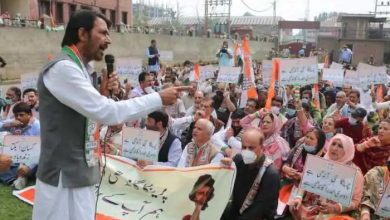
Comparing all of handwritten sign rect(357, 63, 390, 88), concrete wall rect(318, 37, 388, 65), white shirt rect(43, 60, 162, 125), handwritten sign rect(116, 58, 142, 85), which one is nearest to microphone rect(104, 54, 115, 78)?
white shirt rect(43, 60, 162, 125)

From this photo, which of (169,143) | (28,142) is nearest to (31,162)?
(28,142)

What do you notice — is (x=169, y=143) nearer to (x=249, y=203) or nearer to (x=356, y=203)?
(x=249, y=203)

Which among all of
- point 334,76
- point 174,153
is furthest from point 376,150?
point 334,76

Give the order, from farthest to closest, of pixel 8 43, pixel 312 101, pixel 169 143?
1. pixel 8 43
2. pixel 312 101
3. pixel 169 143

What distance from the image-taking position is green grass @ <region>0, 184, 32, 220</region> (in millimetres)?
4715

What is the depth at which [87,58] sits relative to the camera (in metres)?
2.28

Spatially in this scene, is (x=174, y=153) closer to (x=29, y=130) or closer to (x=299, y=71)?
(x=29, y=130)

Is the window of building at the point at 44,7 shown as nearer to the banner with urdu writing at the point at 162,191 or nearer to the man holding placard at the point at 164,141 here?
the man holding placard at the point at 164,141

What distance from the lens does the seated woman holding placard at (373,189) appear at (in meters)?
3.78

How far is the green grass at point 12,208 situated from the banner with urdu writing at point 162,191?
855 mm

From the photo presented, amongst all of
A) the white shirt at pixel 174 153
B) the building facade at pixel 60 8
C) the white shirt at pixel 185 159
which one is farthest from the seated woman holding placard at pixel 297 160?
the building facade at pixel 60 8

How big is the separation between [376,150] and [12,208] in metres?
3.97

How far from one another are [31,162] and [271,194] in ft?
9.65

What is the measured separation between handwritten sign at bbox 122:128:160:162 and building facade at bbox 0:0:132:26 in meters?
16.9
